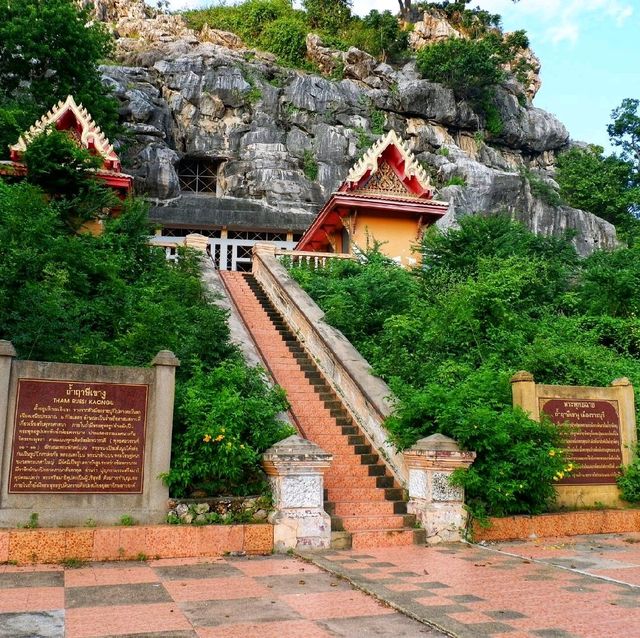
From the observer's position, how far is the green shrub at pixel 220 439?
7.33 m

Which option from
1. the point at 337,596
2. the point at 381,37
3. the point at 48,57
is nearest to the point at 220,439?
the point at 337,596

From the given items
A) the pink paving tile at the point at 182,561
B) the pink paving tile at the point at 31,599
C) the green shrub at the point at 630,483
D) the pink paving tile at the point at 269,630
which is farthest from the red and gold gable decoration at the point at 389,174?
the pink paving tile at the point at 269,630

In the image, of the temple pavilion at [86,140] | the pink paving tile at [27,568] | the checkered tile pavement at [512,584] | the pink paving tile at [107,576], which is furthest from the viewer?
the temple pavilion at [86,140]

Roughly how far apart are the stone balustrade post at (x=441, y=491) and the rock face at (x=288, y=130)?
25.6 meters

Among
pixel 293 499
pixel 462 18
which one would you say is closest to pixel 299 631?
pixel 293 499

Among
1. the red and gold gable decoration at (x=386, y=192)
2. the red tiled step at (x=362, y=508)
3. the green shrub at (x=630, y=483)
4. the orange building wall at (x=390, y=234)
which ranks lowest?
the red tiled step at (x=362, y=508)

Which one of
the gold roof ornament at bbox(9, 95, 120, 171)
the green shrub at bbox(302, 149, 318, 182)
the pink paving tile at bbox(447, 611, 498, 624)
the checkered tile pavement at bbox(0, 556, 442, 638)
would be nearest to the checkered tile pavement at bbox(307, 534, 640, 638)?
the pink paving tile at bbox(447, 611, 498, 624)

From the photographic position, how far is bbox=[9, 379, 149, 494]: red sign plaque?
22.9 feet

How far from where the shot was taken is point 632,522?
8.89 metres

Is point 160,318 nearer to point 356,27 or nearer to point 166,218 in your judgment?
point 166,218

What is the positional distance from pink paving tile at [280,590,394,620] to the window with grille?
37.6 meters

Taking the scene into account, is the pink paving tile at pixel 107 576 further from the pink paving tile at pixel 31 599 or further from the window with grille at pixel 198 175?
the window with grille at pixel 198 175

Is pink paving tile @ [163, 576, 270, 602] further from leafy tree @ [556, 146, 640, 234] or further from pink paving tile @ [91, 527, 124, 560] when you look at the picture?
leafy tree @ [556, 146, 640, 234]

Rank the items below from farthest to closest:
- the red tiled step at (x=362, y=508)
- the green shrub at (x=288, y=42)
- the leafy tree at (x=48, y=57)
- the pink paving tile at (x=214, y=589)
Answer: the green shrub at (x=288, y=42)
the leafy tree at (x=48, y=57)
the red tiled step at (x=362, y=508)
the pink paving tile at (x=214, y=589)
